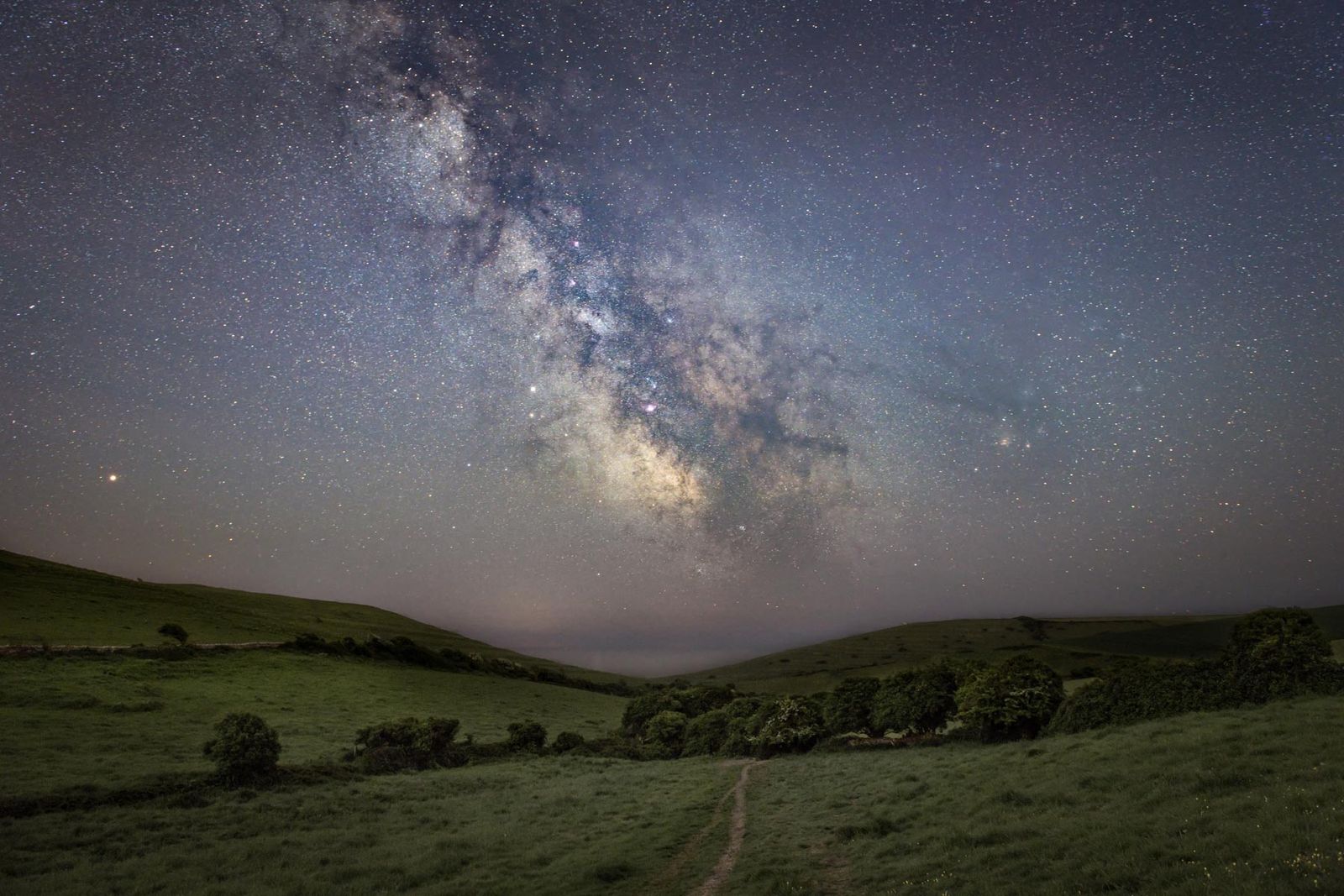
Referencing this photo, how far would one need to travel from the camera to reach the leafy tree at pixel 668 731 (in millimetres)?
49594

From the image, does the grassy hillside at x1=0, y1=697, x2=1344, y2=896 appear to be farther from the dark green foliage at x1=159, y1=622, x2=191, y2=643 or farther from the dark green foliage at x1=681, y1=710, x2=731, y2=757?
the dark green foliage at x1=159, y1=622, x2=191, y2=643

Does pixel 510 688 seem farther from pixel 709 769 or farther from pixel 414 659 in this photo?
pixel 709 769

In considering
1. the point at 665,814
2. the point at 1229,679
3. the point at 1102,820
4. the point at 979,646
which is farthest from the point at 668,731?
the point at 979,646

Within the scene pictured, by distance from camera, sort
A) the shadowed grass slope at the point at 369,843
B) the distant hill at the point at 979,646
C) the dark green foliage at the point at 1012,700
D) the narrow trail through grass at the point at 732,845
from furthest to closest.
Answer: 1. the distant hill at the point at 979,646
2. the dark green foliage at the point at 1012,700
3. the shadowed grass slope at the point at 369,843
4. the narrow trail through grass at the point at 732,845

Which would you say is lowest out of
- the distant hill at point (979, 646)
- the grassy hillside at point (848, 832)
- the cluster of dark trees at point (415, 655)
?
the distant hill at point (979, 646)

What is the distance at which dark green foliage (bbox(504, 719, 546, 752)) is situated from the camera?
146ft

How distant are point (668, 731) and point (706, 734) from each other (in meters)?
4.24

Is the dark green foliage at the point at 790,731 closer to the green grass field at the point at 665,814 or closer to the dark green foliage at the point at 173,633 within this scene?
the green grass field at the point at 665,814

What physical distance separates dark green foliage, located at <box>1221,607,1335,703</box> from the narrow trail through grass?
20.6m

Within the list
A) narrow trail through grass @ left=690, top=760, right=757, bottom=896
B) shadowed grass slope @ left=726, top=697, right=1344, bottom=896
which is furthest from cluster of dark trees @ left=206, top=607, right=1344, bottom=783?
narrow trail through grass @ left=690, top=760, right=757, bottom=896

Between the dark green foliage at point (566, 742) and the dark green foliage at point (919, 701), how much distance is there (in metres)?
24.1

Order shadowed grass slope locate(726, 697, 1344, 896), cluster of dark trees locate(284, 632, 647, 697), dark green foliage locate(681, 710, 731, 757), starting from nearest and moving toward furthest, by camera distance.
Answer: shadowed grass slope locate(726, 697, 1344, 896) → dark green foliage locate(681, 710, 731, 757) → cluster of dark trees locate(284, 632, 647, 697)

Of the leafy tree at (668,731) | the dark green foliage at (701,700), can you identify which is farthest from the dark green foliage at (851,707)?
the dark green foliage at (701,700)

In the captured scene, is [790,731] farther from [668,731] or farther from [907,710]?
[668,731]
